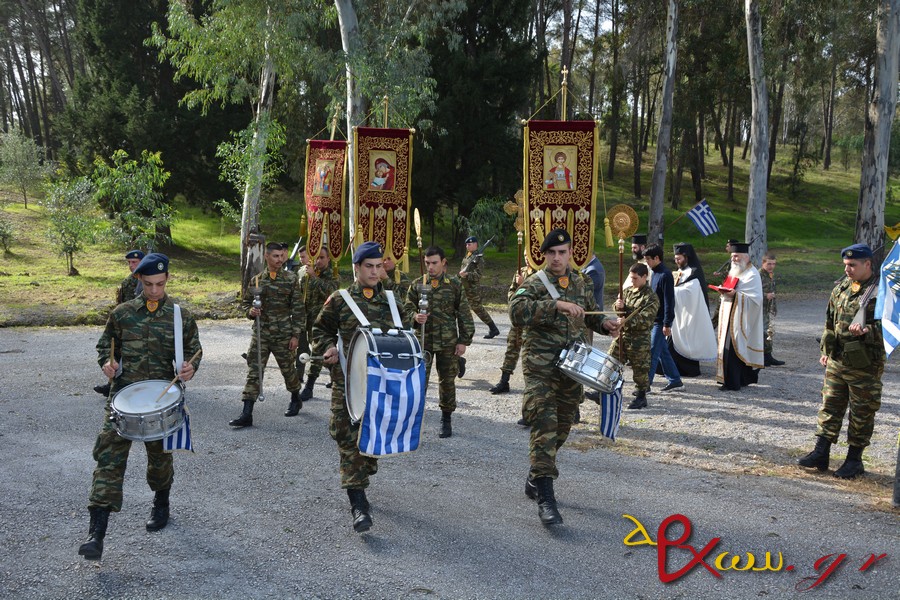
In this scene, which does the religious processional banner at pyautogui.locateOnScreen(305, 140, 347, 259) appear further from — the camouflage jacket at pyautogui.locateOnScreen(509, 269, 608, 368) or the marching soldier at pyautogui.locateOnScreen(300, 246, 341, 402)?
the camouflage jacket at pyautogui.locateOnScreen(509, 269, 608, 368)

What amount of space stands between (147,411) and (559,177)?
606 cm

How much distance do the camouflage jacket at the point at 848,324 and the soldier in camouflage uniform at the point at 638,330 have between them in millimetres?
2265

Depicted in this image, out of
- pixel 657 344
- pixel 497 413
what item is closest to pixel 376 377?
pixel 497 413

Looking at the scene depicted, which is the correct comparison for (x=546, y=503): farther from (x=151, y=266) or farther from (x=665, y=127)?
(x=665, y=127)

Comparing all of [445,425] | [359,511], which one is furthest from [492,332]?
[359,511]

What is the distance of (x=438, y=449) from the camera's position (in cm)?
759

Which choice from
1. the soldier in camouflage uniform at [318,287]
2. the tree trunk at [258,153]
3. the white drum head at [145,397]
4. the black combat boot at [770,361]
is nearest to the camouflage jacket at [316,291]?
the soldier in camouflage uniform at [318,287]

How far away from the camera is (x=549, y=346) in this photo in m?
5.92

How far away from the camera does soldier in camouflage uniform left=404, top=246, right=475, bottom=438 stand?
8.29m

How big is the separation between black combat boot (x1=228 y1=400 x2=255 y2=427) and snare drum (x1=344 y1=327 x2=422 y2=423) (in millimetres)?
3288

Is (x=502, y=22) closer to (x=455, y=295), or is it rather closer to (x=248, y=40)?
(x=248, y=40)

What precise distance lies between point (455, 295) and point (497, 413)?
158 cm

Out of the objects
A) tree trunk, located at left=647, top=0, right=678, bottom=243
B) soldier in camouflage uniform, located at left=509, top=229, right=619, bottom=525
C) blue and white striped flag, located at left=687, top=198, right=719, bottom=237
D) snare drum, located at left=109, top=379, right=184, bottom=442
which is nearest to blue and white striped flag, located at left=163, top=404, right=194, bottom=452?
snare drum, located at left=109, top=379, right=184, bottom=442

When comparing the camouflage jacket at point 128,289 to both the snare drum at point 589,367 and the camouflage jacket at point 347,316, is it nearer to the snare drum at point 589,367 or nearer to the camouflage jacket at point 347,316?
the camouflage jacket at point 347,316
